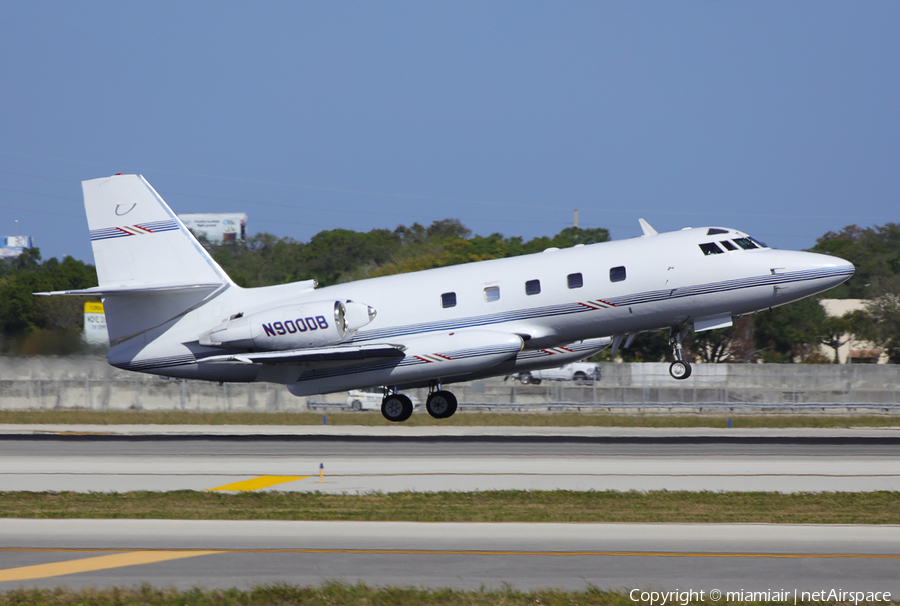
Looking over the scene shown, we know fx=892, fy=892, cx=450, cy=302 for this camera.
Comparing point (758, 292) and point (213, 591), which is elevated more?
point (758, 292)

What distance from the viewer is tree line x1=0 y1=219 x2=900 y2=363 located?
49.0 meters

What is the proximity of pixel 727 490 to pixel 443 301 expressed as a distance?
10.4 metres

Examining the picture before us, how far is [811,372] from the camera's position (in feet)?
150

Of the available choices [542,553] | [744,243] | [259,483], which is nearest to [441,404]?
[259,483]


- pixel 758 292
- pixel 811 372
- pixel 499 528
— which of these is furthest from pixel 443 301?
pixel 811 372

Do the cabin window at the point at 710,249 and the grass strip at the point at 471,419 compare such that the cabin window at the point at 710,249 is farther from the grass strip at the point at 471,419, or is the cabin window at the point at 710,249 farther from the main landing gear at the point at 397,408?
the grass strip at the point at 471,419

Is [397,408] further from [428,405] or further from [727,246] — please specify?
[727,246]

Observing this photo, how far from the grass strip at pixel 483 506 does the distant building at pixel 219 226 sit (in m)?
119

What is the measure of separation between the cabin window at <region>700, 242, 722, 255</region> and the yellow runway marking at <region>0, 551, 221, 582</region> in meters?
16.8

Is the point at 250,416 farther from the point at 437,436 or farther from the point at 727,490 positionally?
the point at 727,490

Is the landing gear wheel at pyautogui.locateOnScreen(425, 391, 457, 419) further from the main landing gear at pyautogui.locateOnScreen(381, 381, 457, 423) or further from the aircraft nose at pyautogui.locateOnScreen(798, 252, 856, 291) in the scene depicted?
the aircraft nose at pyautogui.locateOnScreen(798, 252, 856, 291)

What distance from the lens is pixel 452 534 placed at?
41.5ft

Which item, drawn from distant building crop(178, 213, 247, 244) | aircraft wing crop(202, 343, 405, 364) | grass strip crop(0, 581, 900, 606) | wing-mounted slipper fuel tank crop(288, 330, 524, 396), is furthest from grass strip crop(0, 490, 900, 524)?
distant building crop(178, 213, 247, 244)

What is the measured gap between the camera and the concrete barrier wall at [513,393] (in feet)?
135
